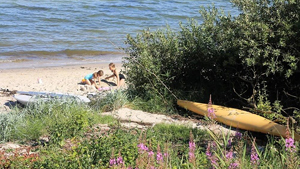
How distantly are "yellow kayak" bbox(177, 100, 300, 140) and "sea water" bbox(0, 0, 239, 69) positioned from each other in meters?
5.53

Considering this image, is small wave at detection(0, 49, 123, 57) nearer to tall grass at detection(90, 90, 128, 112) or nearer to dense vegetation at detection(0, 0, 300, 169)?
dense vegetation at detection(0, 0, 300, 169)

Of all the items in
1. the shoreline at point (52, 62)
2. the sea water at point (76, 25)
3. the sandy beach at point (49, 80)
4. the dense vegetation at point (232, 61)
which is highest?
the dense vegetation at point (232, 61)

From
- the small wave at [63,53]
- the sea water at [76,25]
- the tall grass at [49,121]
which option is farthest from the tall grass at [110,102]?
the small wave at [63,53]

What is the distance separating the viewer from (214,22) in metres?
8.70

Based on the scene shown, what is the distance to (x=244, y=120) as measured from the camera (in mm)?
7086

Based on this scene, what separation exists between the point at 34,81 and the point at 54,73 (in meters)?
1.57

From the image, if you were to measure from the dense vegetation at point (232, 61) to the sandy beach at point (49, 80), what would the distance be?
256cm

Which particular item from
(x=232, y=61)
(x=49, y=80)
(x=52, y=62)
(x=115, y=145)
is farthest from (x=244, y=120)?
(x=52, y=62)

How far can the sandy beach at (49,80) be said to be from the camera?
1182cm

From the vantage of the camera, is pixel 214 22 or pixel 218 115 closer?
pixel 218 115

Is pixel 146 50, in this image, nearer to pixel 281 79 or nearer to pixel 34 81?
pixel 281 79

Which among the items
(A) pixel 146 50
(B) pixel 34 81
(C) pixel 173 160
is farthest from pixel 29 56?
(C) pixel 173 160

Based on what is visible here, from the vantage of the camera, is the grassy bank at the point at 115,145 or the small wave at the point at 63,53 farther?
the small wave at the point at 63,53

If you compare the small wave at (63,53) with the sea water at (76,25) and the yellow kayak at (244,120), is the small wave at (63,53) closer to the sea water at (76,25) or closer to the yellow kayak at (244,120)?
the sea water at (76,25)
